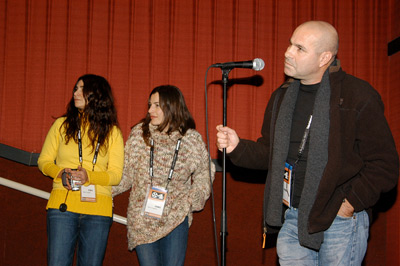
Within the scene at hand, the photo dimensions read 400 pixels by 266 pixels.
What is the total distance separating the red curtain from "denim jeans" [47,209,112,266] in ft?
3.71

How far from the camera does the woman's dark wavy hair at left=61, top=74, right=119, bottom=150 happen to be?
2938 mm

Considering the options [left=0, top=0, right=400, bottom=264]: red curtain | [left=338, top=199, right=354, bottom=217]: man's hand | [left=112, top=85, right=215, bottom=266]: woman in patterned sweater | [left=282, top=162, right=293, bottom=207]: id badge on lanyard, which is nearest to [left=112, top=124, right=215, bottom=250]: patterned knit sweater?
[left=112, top=85, right=215, bottom=266]: woman in patterned sweater

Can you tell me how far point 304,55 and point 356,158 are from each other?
61 cm

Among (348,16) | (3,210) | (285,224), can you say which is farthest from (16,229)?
(348,16)

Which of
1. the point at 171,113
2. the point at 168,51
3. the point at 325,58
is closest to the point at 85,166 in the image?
the point at 171,113

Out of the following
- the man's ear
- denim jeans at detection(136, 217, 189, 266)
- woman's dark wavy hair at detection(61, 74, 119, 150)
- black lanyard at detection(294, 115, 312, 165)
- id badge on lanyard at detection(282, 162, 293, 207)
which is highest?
the man's ear

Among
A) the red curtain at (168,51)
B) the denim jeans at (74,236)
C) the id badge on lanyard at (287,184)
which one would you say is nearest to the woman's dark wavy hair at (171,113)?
the red curtain at (168,51)

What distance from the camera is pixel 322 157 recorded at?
203cm

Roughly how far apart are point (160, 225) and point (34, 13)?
2323 millimetres

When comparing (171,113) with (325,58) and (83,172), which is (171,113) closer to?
(83,172)

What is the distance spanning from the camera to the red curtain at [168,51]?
3670 mm

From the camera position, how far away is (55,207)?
2705 mm

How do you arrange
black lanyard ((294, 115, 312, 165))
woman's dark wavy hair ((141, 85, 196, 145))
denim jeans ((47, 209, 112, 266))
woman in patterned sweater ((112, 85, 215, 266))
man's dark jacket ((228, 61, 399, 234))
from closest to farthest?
1. man's dark jacket ((228, 61, 399, 234))
2. black lanyard ((294, 115, 312, 165))
3. denim jeans ((47, 209, 112, 266))
4. woman in patterned sweater ((112, 85, 215, 266))
5. woman's dark wavy hair ((141, 85, 196, 145))

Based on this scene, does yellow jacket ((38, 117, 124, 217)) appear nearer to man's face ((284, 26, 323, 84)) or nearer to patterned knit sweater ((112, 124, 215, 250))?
patterned knit sweater ((112, 124, 215, 250))
